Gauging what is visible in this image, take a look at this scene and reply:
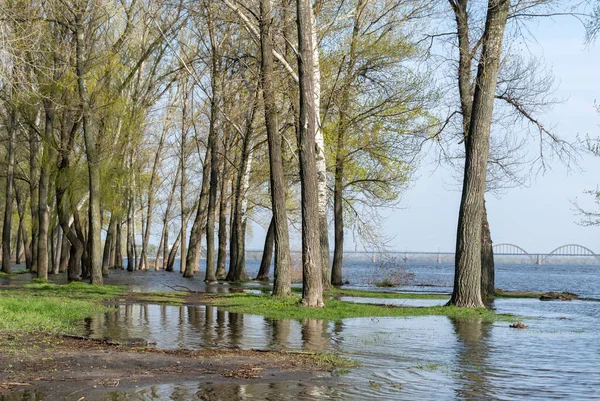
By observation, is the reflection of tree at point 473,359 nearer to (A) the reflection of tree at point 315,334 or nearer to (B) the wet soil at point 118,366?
(B) the wet soil at point 118,366

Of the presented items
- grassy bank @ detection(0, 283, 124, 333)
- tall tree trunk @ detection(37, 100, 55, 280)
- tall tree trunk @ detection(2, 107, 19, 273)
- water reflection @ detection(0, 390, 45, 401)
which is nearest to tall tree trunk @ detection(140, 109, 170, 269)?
tall tree trunk @ detection(2, 107, 19, 273)

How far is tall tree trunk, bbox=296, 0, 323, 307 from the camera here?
16.9 m

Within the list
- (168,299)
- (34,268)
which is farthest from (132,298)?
(34,268)

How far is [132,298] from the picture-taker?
790 inches

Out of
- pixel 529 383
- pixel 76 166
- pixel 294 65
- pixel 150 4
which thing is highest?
pixel 150 4

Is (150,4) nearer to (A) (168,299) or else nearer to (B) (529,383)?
(A) (168,299)

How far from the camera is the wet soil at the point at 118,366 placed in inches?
275

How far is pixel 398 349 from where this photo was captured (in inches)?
427

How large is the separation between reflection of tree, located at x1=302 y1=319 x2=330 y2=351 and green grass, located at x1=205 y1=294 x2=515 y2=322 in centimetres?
100

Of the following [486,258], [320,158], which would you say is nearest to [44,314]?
[320,158]

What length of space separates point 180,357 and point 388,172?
22530mm

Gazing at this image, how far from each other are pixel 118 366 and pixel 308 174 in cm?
951

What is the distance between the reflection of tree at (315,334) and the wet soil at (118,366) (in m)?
1.20

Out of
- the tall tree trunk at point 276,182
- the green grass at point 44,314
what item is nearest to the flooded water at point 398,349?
the green grass at point 44,314
